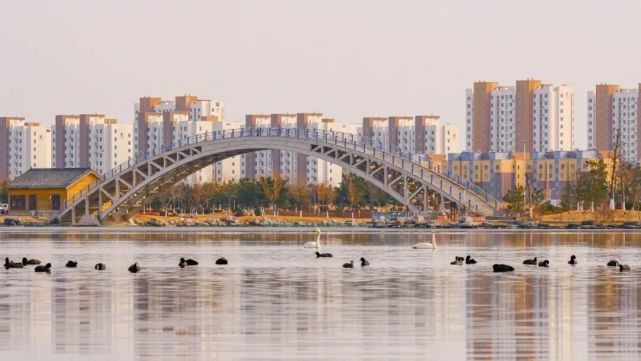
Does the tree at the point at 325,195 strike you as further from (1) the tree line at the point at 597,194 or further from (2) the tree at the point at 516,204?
(2) the tree at the point at 516,204

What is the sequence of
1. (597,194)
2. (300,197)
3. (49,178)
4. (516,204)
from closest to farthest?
(516,204), (597,194), (49,178), (300,197)

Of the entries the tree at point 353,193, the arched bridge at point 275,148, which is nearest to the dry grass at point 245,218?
the tree at point 353,193

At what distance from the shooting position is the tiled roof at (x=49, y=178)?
457ft

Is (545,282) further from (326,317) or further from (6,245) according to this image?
(6,245)

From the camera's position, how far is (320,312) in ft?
109

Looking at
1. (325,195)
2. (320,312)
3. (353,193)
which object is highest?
(353,193)

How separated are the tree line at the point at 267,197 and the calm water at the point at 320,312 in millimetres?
117883

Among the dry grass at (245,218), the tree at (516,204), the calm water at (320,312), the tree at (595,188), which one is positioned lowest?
the dry grass at (245,218)

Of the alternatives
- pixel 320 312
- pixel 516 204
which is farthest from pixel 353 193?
pixel 320 312

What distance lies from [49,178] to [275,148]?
23.4 m

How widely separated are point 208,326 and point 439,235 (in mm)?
75054

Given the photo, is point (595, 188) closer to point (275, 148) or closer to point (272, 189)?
point (275, 148)

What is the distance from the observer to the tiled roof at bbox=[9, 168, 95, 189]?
139 metres

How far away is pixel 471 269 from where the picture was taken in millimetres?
53156
